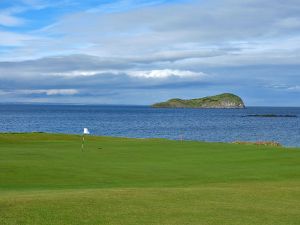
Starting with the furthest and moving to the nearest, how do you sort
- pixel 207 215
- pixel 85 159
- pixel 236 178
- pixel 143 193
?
pixel 85 159
pixel 236 178
pixel 143 193
pixel 207 215

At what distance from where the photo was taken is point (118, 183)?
77.3 feet

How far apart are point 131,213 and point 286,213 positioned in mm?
4332

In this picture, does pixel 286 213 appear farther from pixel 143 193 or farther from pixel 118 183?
pixel 118 183

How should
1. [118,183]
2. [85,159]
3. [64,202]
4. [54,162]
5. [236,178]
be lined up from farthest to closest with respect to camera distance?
[85,159], [54,162], [236,178], [118,183], [64,202]

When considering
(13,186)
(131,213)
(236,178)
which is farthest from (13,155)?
(131,213)

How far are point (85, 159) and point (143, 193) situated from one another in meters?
15.7

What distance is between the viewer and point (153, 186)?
21953 mm

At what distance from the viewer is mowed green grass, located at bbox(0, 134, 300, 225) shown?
Result: 13.4m

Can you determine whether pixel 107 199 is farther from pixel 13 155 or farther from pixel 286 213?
pixel 13 155

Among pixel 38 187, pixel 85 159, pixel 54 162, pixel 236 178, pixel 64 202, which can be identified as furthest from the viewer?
pixel 85 159

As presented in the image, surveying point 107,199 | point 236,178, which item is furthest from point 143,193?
point 236,178

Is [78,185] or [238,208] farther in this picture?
[78,185]

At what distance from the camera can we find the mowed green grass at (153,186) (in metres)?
13.4

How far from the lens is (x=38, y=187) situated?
→ 21.8 m
